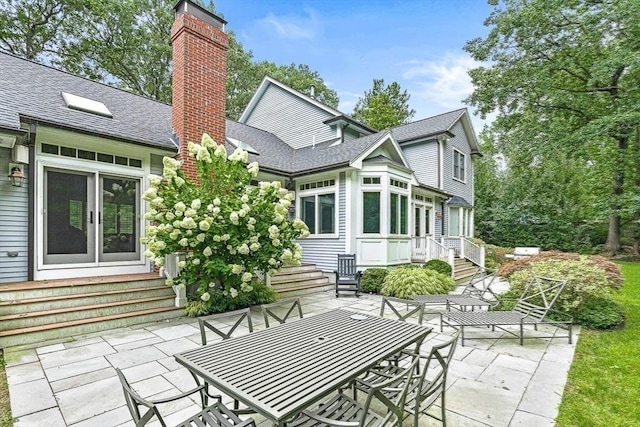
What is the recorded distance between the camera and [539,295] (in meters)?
6.07

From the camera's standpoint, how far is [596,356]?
428 cm

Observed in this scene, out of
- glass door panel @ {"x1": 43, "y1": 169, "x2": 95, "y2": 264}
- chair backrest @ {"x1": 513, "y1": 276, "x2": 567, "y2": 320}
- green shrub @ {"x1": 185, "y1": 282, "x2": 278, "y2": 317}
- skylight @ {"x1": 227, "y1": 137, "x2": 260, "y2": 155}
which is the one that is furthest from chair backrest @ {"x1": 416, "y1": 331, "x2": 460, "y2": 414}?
skylight @ {"x1": 227, "y1": 137, "x2": 260, "y2": 155}

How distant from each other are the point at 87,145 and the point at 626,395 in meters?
9.22

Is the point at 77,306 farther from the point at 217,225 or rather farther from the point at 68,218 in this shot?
the point at 217,225

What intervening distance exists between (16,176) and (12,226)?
0.94 metres

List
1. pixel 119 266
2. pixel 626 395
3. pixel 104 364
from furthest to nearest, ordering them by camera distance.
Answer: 1. pixel 119 266
2. pixel 104 364
3. pixel 626 395

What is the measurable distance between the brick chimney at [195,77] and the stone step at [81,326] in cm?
328

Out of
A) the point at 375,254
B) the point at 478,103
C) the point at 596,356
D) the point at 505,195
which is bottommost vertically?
the point at 596,356

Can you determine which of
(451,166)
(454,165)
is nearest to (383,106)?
(454,165)

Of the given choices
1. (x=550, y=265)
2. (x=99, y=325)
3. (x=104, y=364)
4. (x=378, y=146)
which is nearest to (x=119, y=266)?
(x=99, y=325)

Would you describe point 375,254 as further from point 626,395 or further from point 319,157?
point 626,395

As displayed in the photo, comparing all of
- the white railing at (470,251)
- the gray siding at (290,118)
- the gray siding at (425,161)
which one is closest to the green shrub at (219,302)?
the gray siding at (290,118)

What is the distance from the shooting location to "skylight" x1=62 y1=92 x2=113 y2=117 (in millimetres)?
6773

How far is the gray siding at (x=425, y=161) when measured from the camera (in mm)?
14844
